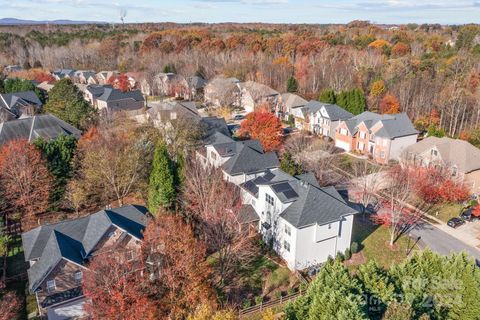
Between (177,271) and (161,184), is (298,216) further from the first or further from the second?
(161,184)

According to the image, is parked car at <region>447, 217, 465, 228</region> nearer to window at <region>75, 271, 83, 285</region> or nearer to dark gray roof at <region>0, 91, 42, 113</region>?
window at <region>75, 271, 83, 285</region>

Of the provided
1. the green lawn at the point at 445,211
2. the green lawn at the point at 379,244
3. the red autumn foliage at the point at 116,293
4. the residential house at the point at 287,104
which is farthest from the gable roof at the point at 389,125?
the red autumn foliage at the point at 116,293

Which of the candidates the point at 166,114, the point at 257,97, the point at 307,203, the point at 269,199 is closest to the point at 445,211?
the point at 307,203

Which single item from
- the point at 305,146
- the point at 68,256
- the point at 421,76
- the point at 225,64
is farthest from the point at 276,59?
the point at 68,256

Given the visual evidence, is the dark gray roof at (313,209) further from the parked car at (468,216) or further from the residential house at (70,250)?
the parked car at (468,216)

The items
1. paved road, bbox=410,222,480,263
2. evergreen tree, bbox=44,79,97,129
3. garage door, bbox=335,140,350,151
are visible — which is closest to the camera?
paved road, bbox=410,222,480,263

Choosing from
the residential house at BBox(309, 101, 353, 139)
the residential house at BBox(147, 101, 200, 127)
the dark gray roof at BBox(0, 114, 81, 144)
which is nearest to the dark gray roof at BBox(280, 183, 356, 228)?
the residential house at BBox(147, 101, 200, 127)

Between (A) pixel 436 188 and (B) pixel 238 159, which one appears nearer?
(A) pixel 436 188
